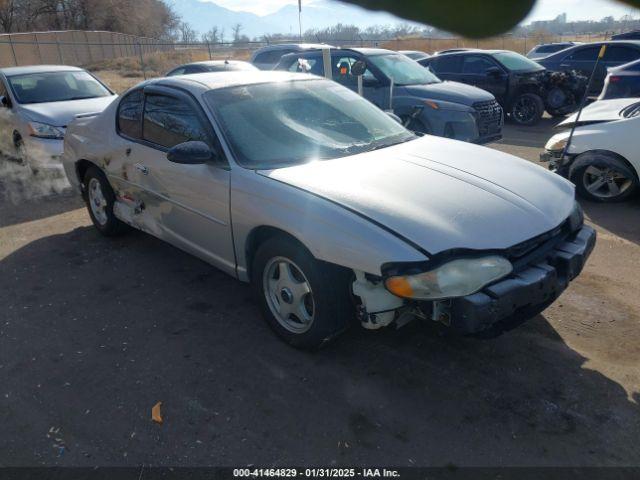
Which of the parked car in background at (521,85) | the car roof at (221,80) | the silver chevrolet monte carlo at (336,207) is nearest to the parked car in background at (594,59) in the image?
the parked car in background at (521,85)

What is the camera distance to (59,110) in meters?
7.45

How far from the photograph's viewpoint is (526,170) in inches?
135

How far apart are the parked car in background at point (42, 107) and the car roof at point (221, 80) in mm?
3427

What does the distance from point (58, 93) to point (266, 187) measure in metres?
6.75

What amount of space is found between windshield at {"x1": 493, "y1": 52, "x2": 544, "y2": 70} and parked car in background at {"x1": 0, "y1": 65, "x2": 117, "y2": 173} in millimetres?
8185

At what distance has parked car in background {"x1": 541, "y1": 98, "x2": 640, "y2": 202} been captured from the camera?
17.8 feet

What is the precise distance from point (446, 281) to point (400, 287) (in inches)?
8.9

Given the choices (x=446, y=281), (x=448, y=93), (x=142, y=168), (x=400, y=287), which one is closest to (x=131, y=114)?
(x=142, y=168)

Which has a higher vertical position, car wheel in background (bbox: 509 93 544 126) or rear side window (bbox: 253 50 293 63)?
rear side window (bbox: 253 50 293 63)

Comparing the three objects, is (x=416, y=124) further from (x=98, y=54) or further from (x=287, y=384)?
(x=98, y=54)

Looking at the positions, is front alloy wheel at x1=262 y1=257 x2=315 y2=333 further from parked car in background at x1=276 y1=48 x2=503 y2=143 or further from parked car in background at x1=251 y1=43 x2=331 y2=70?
parked car in background at x1=251 y1=43 x2=331 y2=70

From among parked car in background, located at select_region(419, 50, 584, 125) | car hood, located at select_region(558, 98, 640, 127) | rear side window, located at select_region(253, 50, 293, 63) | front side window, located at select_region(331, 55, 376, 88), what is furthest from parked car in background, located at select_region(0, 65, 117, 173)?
parked car in background, located at select_region(419, 50, 584, 125)

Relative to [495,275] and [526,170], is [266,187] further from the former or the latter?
[526,170]

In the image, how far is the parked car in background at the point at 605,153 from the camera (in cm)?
543
